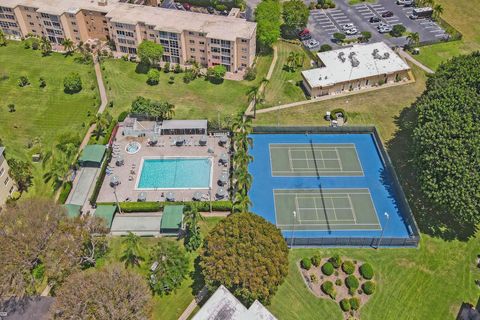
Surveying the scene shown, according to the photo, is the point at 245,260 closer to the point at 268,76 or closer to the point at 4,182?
the point at 4,182

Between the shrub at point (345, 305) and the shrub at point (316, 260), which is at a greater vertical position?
the shrub at point (316, 260)

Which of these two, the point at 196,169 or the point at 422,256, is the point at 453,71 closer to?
the point at 422,256

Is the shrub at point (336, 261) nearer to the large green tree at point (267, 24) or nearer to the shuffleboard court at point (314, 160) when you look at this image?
the shuffleboard court at point (314, 160)

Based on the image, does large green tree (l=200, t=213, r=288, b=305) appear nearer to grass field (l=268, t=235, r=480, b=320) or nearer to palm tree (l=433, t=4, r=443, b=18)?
grass field (l=268, t=235, r=480, b=320)

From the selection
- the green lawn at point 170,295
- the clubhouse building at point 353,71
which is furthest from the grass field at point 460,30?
the green lawn at point 170,295

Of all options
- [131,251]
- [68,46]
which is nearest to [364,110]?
[131,251]

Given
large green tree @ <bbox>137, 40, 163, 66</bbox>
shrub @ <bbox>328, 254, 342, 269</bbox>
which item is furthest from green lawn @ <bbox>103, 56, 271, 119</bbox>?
shrub @ <bbox>328, 254, 342, 269</bbox>

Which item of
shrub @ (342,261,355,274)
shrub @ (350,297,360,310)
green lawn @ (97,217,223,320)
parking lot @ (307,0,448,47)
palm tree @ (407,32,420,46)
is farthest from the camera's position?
parking lot @ (307,0,448,47)
